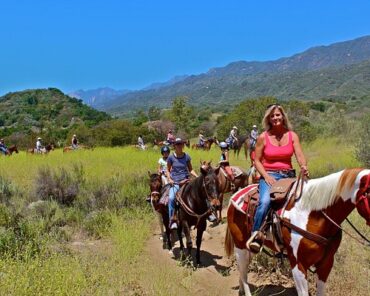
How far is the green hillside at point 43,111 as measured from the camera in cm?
9050

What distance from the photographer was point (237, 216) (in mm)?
6781

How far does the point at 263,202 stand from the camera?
5.79 metres

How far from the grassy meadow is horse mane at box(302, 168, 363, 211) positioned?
2.13 m

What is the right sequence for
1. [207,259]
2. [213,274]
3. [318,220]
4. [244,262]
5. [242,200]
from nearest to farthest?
1. [318,220]
2. [242,200]
3. [244,262]
4. [213,274]
5. [207,259]

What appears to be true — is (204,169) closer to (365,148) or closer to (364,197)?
(364,197)

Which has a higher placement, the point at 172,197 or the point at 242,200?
the point at 242,200

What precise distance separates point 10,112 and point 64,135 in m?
52.2

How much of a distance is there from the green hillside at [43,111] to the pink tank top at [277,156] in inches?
3034

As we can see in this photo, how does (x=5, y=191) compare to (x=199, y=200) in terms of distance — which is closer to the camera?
(x=199, y=200)

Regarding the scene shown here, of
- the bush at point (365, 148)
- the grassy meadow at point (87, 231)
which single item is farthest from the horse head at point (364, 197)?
the bush at point (365, 148)

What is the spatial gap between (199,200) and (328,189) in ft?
11.9

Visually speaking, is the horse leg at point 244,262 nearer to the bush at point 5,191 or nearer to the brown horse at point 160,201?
the brown horse at point 160,201

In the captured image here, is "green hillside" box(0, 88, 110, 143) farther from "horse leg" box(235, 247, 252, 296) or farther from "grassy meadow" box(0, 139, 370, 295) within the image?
"horse leg" box(235, 247, 252, 296)

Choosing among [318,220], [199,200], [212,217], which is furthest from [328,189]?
[199,200]
